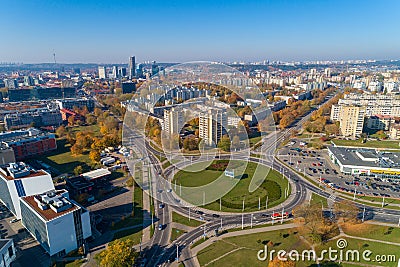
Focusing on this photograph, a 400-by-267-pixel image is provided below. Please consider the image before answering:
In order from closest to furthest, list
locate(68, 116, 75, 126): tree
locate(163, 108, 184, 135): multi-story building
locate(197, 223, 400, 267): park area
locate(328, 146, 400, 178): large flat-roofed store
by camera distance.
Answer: locate(197, 223, 400, 267): park area
locate(328, 146, 400, 178): large flat-roofed store
locate(163, 108, 184, 135): multi-story building
locate(68, 116, 75, 126): tree

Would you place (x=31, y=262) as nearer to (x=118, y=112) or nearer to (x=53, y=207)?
(x=53, y=207)

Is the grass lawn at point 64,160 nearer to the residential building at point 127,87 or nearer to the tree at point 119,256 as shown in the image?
the tree at point 119,256

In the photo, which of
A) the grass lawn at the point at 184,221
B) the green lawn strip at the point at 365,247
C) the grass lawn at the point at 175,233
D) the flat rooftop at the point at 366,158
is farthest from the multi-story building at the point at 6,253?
the flat rooftop at the point at 366,158

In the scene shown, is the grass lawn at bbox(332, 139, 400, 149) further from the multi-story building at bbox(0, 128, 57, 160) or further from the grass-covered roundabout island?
the multi-story building at bbox(0, 128, 57, 160)

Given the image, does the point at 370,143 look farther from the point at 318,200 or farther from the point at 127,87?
the point at 127,87

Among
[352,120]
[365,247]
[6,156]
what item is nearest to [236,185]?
[365,247]

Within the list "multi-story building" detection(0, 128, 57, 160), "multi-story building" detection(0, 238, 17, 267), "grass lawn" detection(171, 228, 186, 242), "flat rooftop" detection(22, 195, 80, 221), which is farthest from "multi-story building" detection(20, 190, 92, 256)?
"multi-story building" detection(0, 128, 57, 160)
